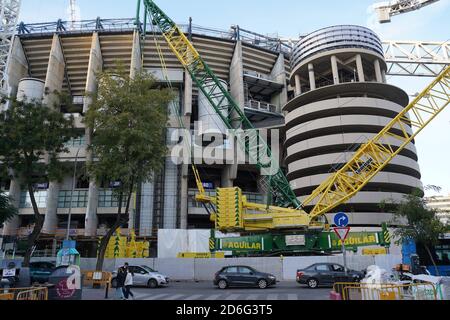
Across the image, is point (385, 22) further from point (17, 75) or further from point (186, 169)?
point (17, 75)

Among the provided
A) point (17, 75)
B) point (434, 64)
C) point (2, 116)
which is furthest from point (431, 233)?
point (17, 75)

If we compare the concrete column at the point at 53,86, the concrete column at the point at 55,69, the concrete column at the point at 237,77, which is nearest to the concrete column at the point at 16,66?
the concrete column at the point at 55,69

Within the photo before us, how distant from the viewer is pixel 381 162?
1212 inches

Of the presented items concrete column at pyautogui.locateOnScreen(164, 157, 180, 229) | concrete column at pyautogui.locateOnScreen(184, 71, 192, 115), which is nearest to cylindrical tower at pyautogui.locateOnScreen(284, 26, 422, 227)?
concrete column at pyautogui.locateOnScreen(184, 71, 192, 115)

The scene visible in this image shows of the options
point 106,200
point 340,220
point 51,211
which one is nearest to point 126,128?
point 340,220

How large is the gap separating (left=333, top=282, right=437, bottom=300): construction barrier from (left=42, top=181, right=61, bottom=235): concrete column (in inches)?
1631

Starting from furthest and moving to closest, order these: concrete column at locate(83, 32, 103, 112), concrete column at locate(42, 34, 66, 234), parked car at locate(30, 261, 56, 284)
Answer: concrete column at locate(83, 32, 103, 112), concrete column at locate(42, 34, 66, 234), parked car at locate(30, 261, 56, 284)

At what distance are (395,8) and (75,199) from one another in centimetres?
6045

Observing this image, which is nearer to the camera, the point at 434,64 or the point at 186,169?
the point at 186,169

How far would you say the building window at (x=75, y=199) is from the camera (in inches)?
1820

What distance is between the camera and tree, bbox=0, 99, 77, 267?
22938 mm

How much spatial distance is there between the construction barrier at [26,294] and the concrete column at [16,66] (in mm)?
46039

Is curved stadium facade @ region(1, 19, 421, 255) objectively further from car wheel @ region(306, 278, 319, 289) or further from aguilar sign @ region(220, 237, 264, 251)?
car wheel @ region(306, 278, 319, 289)

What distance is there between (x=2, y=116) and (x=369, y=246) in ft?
90.1
